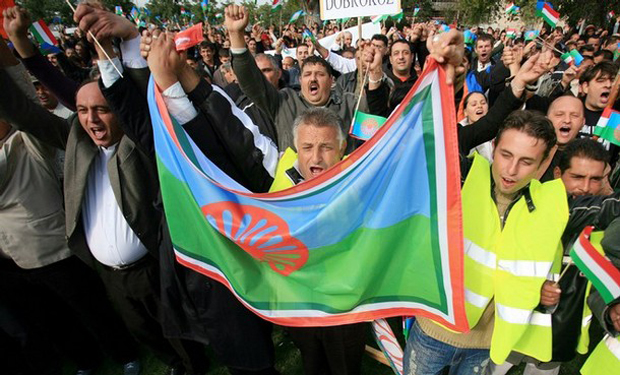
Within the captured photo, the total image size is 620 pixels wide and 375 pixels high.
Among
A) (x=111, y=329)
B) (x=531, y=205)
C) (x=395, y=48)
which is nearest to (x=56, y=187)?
(x=111, y=329)

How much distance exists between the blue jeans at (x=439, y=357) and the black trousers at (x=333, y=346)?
357 millimetres

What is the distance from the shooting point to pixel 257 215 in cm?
176


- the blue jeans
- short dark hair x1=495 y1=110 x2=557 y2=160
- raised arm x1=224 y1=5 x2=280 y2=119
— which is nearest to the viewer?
short dark hair x1=495 y1=110 x2=557 y2=160

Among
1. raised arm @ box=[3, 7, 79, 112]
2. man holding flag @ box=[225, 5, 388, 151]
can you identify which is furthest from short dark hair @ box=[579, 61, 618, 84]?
raised arm @ box=[3, 7, 79, 112]

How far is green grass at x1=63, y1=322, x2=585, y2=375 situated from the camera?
9.39 feet

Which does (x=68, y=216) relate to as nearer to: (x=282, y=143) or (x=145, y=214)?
(x=145, y=214)

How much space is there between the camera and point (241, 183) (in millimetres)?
2090

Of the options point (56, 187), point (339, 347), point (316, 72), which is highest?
point (316, 72)

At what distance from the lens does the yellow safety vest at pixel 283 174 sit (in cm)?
198

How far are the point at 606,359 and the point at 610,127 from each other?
218cm

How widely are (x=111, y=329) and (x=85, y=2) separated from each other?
238 centimetres

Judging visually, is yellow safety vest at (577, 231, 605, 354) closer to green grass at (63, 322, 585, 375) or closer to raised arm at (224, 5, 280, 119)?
green grass at (63, 322, 585, 375)

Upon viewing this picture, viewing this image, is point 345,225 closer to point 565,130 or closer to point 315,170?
point 315,170

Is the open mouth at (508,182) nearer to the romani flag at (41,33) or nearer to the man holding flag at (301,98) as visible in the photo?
the man holding flag at (301,98)
